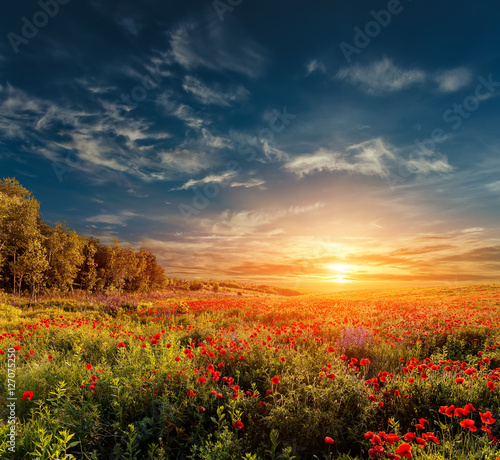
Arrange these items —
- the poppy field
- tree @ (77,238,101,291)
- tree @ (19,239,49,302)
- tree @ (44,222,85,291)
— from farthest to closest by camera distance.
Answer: tree @ (77,238,101,291) < tree @ (44,222,85,291) < tree @ (19,239,49,302) < the poppy field

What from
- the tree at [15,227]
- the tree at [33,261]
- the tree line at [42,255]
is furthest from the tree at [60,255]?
the tree at [33,261]

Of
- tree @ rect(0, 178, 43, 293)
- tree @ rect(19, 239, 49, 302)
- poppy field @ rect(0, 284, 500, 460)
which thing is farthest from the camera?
tree @ rect(0, 178, 43, 293)

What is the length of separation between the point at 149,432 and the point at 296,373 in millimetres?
2545

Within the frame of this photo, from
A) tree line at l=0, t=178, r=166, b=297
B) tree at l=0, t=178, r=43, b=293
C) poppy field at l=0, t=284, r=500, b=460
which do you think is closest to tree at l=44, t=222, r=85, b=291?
tree line at l=0, t=178, r=166, b=297

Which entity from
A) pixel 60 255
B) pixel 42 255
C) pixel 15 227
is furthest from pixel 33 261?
pixel 60 255

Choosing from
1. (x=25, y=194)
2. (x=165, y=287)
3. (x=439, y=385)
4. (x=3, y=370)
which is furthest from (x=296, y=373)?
(x=165, y=287)

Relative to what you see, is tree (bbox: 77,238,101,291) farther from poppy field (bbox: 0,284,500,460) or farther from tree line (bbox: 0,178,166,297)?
poppy field (bbox: 0,284,500,460)

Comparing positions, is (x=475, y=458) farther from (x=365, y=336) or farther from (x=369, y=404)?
(x=365, y=336)

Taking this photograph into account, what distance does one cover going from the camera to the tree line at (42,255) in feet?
74.5

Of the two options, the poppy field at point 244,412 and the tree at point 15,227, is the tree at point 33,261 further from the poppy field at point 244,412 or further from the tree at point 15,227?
the poppy field at point 244,412

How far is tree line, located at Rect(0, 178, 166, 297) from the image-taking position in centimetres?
2271

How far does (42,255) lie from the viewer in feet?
75.6

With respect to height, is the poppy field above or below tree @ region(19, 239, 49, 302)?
below

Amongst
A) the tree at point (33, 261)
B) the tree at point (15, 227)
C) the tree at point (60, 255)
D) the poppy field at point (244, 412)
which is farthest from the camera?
the tree at point (60, 255)
